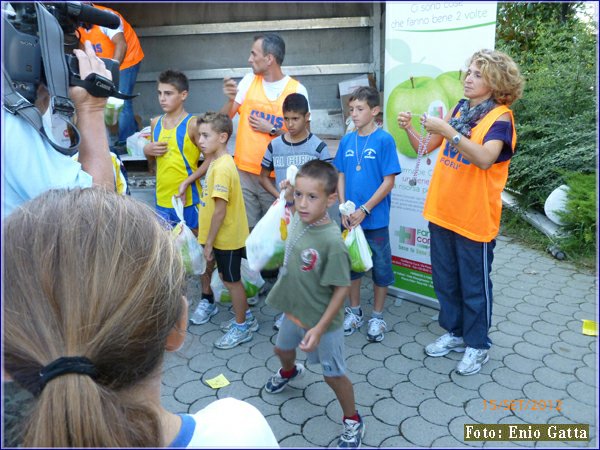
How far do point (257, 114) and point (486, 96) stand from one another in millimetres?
1899

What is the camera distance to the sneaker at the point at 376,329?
350 centimetres

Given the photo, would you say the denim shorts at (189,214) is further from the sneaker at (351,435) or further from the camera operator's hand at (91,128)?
the camera operator's hand at (91,128)

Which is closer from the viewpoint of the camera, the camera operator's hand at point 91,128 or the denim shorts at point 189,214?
the camera operator's hand at point 91,128

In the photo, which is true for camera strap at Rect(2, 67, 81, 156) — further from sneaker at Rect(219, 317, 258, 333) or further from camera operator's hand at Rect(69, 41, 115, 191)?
sneaker at Rect(219, 317, 258, 333)

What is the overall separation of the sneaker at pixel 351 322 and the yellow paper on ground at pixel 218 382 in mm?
998

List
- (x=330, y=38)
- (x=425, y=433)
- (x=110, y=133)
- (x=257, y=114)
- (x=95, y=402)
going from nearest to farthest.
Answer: (x=95, y=402), (x=425, y=433), (x=257, y=114), (x=110, y=133), (x=330, y=38)

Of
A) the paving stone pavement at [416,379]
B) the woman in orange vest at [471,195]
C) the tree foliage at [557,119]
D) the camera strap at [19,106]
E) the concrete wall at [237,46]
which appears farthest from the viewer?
the concrete wall at [237,46]

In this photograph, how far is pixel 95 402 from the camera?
72cm

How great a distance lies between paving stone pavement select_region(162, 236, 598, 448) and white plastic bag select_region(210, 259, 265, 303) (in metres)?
0.13

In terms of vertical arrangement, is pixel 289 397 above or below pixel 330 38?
below

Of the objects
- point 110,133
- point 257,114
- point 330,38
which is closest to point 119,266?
point 257,114

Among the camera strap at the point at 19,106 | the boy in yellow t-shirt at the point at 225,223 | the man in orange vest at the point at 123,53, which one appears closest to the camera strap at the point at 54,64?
the camera strap at the point at 19,106

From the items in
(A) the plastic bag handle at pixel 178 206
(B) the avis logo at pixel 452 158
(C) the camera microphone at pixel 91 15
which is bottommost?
(A) the plastic bag handle at pixel 178 206

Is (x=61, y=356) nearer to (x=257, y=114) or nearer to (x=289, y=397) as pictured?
(x=289, y=397)
